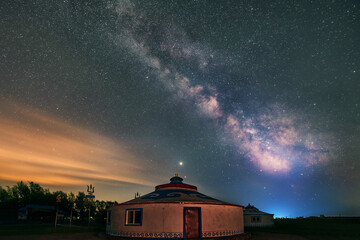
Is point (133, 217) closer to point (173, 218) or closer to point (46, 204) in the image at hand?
point (173, 218)

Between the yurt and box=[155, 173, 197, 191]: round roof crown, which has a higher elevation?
box=[155, 173, 197, 191]: round roof crown

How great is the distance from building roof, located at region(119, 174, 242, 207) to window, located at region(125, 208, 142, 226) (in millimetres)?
614

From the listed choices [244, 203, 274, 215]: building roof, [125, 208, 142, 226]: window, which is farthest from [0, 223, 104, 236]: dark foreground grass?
[244, 203, 274, 215]: building roof

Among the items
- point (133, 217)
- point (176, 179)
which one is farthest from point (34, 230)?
point (176, 179)

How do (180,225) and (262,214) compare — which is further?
(262,214)

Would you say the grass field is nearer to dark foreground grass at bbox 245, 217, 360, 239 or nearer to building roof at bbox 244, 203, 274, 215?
dark foreground grass at bbox 245, 217, 360, 239

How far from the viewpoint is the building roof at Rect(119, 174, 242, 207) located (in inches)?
617

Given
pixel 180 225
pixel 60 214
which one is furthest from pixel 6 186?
pixel 180 225

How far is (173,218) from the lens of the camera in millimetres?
14625

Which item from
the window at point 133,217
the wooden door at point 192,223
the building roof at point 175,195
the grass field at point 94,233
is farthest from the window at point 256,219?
the window at point 133,217

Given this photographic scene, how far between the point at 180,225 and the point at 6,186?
7426 centimetres

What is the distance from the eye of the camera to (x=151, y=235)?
14.5 m

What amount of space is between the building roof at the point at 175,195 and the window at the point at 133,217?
614 millimetres

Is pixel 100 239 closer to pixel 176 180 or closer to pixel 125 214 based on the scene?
pixel 125 214
